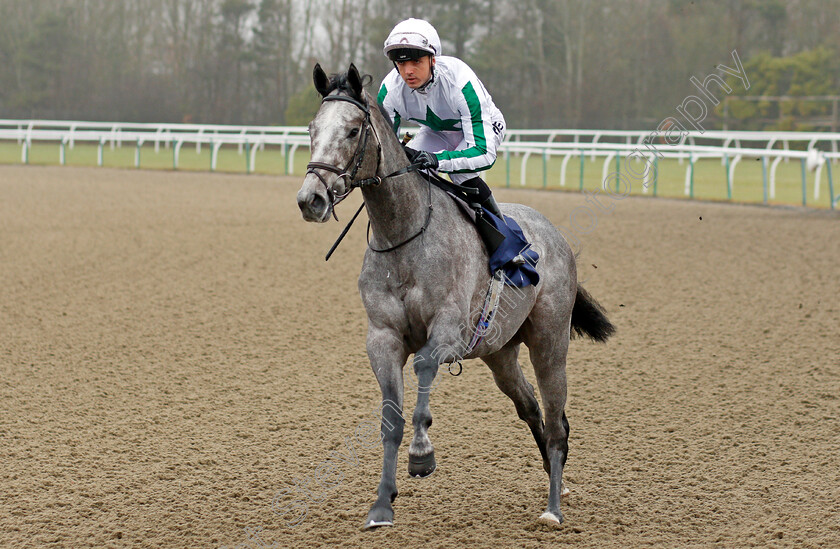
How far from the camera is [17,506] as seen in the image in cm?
400

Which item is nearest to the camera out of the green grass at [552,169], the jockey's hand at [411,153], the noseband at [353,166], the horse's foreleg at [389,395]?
the noseband at [353,166]

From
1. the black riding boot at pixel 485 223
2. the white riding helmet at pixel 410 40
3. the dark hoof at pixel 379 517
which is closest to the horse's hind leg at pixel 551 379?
the black riding boot at pixel 485 223

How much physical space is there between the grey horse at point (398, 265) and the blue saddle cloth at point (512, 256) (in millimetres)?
41

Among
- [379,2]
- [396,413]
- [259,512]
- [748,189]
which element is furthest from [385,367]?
[379,2]

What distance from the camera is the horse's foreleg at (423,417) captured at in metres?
3.22

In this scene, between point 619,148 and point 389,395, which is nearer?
point 389,395

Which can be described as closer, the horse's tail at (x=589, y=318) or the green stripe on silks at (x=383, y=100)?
the green stripe on silks at (x=383, y=100)

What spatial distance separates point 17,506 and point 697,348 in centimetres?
492

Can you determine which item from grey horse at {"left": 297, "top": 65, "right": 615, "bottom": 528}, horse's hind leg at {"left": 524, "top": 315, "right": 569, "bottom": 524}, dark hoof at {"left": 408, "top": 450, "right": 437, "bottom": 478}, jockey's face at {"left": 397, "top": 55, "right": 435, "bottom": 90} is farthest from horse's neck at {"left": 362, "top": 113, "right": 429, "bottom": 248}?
horse's hind leg at {"left": 524, "top": 315, "right": 569, "bottom": 524}

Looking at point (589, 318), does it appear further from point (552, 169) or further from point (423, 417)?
point (552, 169)

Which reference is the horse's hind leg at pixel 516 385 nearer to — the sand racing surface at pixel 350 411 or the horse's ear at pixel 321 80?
the sand racing surface at pixel 350 411

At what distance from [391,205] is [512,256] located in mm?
617

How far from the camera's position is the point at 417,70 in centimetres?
348

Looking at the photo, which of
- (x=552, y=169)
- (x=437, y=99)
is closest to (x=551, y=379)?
(x=437, y=99)
